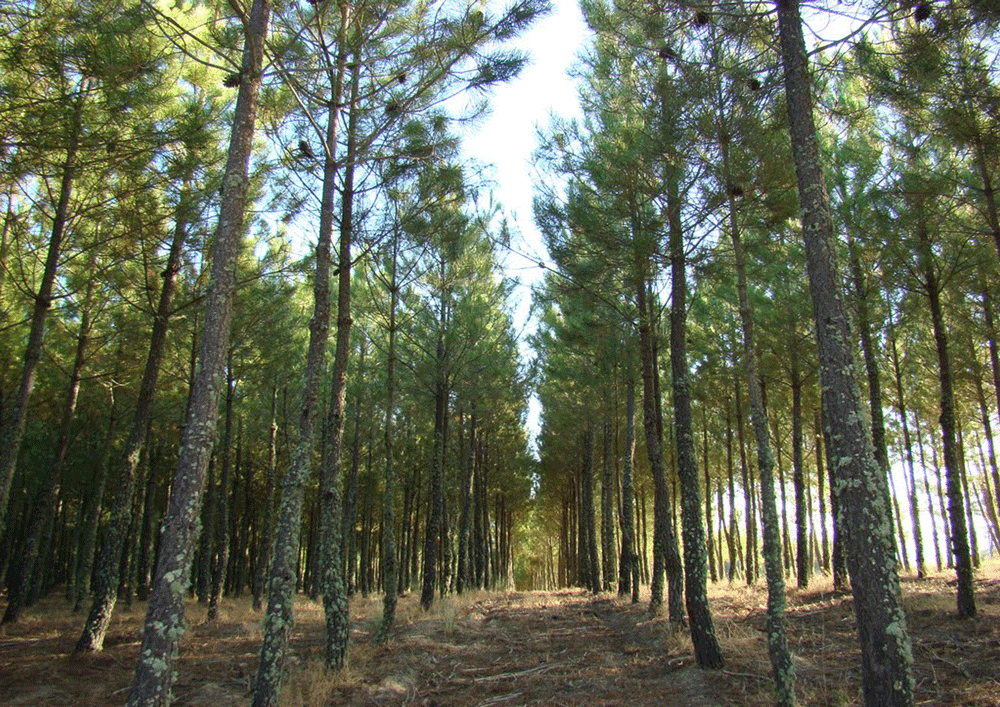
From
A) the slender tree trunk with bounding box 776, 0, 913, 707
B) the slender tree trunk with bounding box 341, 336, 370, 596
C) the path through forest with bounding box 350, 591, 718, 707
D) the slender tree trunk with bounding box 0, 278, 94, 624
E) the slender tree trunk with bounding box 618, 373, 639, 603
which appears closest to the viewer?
the slender tree trunk with bounding box 776, 0, 913, 707

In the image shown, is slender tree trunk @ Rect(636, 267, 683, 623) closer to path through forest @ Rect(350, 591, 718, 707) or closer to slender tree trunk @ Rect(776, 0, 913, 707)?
path through forest @ Rect(350, 591, 718, 707)

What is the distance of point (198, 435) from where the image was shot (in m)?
4.83

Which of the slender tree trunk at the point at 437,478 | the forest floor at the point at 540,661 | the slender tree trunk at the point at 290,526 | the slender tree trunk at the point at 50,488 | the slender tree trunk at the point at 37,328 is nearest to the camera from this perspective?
the slender tree trunk at the point at 290,526

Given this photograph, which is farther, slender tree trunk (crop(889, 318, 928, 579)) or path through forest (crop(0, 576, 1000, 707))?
slender tree trunk (crop(889, 318, 928, 579))

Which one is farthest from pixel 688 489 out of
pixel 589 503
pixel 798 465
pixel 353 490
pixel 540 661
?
pixel 589 503

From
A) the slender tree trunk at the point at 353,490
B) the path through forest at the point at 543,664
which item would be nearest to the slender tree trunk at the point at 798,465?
the path through forest at the point at 543,664

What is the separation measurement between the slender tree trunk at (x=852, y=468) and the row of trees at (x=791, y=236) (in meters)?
0.01

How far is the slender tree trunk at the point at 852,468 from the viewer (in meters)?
4.18

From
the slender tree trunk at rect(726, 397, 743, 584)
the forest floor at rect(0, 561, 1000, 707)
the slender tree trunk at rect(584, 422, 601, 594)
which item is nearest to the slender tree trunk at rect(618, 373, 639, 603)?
the forest floor at rect(0, 561, 1000, 707)

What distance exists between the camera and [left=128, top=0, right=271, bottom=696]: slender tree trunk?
4.35m

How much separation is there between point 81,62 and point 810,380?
14.9 meters

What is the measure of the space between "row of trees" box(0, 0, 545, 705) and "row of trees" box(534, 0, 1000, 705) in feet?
7.11

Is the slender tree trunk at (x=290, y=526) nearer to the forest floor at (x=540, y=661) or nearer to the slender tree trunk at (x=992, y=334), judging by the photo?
the forest floor at (x=540, y=661)

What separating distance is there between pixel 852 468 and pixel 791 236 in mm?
7475
